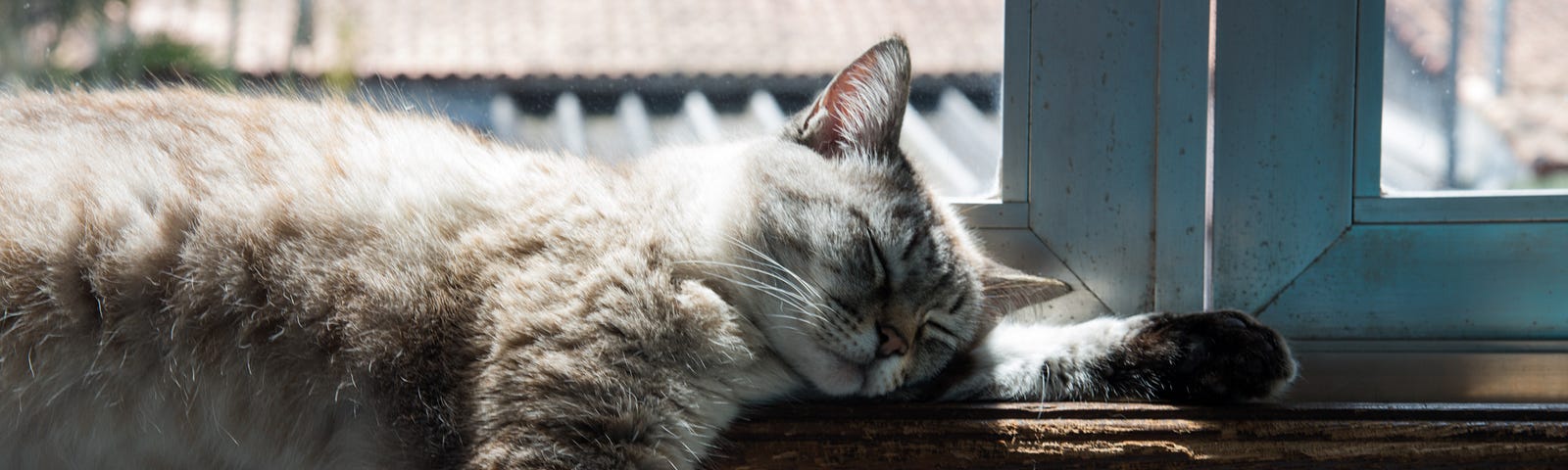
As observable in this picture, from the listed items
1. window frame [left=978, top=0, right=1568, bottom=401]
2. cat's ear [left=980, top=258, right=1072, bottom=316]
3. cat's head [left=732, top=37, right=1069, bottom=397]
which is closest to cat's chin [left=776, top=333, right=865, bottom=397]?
cat's head [left=732, top=37, right=1069, bottom=397]

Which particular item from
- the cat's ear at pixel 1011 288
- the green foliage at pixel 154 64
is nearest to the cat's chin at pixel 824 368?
the cat's ear at pixel 1011 288

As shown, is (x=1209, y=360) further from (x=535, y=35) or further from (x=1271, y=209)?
(x=535, y=35)

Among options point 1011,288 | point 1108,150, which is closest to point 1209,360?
point 1011,288

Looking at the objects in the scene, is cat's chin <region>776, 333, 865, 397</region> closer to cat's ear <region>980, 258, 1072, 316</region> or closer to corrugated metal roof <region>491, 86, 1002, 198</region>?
cat's ear <region>980, 258, 1072, 316</region>

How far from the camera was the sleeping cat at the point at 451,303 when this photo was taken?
1.24m

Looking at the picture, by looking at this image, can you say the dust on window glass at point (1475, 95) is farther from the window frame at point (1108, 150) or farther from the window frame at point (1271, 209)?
the window frame at point (1108, 150)

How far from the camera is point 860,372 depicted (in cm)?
144

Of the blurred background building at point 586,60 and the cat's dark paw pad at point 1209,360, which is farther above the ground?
the blurred background building at point 586,60

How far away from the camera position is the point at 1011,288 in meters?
1.63

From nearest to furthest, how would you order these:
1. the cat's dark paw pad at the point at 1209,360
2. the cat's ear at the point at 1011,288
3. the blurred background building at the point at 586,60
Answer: the cat's dark paw pad at the point at 1209,360
the cat's ear at the point at 1011,288
the blurred background building at the point at 586,60

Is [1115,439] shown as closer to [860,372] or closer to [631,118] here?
[860,372]

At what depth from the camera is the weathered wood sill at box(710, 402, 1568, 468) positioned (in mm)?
1335

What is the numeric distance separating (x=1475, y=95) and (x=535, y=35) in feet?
5.22

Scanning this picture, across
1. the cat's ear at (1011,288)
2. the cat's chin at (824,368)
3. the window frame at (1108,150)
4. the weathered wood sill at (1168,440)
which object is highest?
the window frame at (1108,150)
